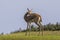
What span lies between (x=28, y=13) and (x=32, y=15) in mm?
332

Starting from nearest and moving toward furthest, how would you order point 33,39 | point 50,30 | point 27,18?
point 33,39 → point 27,18 → point 50,30

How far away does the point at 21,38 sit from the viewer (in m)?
22.2

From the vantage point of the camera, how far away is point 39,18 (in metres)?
25.2

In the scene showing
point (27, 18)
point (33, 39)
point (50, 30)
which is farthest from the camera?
point (50, 30)

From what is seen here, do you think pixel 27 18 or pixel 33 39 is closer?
pixel 33 39

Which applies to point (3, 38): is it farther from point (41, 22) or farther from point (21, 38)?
point (41, 22)

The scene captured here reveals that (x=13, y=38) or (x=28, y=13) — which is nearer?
(x=13, y=38)

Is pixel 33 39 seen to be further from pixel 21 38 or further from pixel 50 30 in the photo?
pixel 50 30

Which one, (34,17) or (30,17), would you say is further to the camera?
(34,17)

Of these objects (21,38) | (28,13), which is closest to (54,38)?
(21,38)

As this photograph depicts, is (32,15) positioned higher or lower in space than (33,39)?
higher

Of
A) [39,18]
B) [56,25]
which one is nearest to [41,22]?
[39,18]

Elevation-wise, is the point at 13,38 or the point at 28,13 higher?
the point at 28,13

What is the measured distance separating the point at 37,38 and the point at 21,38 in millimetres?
1044
